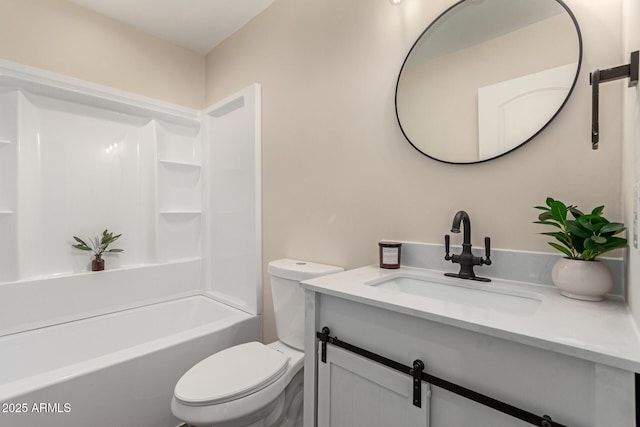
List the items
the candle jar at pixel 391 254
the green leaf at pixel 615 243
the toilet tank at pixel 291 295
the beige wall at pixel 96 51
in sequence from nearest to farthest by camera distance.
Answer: the green leaf at pixel 615 243
the candle jar at pixel 391 254
the toilet tank at pixel 291 295
the beige wall at pixel 96 51

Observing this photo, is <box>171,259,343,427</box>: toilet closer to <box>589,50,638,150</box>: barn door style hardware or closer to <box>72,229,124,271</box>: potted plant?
<box>589,50,638,150</box>: barn door style hardware

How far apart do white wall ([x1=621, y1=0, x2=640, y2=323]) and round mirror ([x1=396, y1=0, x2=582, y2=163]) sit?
15 cm

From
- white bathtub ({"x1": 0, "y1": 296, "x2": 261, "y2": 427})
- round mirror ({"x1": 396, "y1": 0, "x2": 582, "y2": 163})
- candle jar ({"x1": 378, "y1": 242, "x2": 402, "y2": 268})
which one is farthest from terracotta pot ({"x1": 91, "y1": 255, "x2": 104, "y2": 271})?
round mirror ({"x1": 396, "y1": 0, "x2": 582, "y2": 163})

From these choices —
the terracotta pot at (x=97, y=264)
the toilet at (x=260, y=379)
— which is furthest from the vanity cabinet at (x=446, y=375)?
the terracotta pot at (x=97, y=264)

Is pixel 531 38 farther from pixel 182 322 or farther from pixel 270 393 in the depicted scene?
pixel 182 322

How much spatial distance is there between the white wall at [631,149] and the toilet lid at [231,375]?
1238 millimetres

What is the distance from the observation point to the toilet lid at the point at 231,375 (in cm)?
121

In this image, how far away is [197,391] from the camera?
123cm

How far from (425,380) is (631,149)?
808 millimetres

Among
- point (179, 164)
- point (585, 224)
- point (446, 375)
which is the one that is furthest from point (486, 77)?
point (179, 164)

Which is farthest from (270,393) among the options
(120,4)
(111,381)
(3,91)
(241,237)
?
(120,4)

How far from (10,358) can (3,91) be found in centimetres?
160

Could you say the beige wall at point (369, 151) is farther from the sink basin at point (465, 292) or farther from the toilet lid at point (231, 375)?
the toilet lid at point (231, 375)

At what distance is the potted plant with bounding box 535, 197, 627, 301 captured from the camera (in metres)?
0.84
